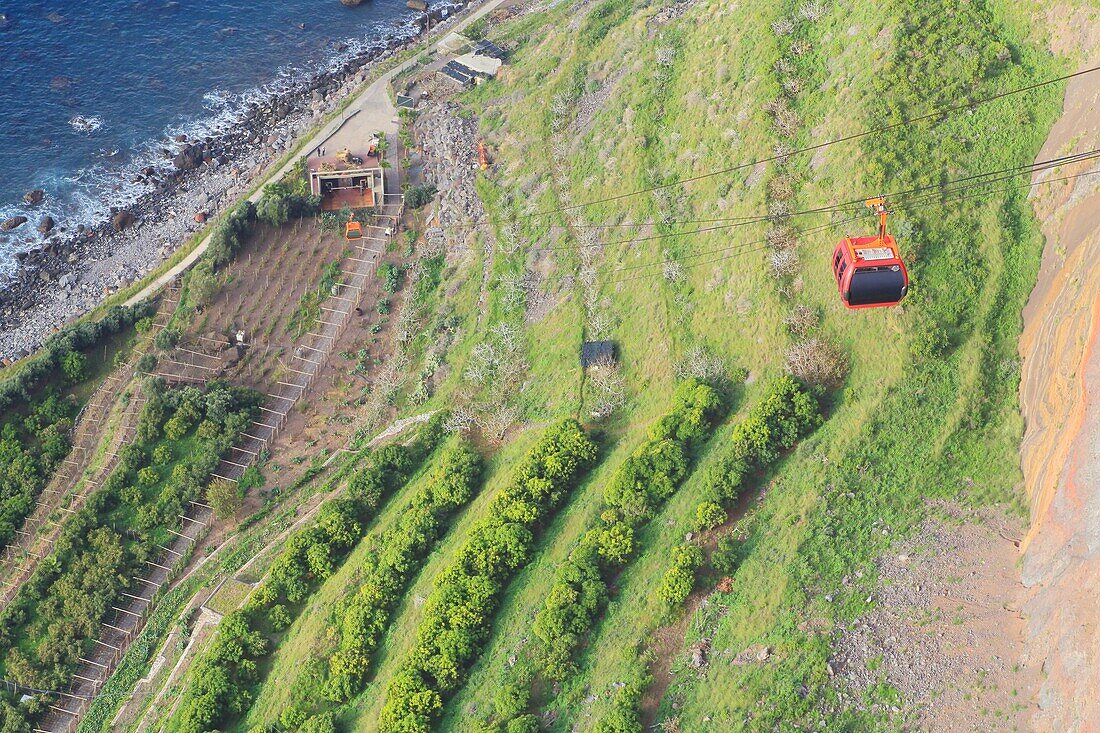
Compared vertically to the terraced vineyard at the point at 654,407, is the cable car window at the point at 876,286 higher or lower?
higher

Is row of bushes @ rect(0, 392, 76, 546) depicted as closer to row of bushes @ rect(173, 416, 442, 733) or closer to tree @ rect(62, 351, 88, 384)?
tree @ rect(62, 351, 88, 384)

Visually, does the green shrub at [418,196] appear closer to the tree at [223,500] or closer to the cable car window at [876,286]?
the tree at [223,500]

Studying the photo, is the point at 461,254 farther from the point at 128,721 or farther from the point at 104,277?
the point at 128,721

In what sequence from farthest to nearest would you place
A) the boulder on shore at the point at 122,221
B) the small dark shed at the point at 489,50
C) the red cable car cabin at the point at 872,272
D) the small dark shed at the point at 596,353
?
the small dark shed at the point at 489,50, the boulder on shore at the point at 122,221, the small dark shed at the point at 596,353, the red cable car cabin at the point at 872,272

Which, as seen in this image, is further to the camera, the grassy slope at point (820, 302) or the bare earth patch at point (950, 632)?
the grassy slope at point (820, 302)

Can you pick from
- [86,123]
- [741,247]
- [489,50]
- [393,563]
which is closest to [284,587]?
[393,563]

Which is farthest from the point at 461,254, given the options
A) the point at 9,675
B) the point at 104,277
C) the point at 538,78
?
the point at 9,675

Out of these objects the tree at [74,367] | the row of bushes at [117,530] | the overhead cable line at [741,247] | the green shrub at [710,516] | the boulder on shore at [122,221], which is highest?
the overhead cable line at [741,247]

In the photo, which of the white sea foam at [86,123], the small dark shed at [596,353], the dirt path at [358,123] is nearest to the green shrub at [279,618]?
the small dark shed at [596,353]
